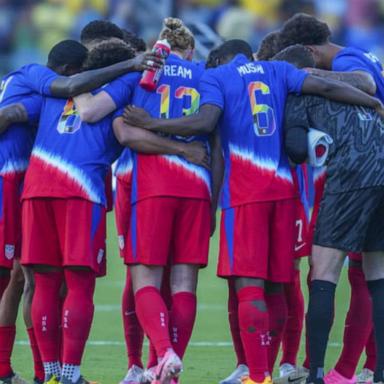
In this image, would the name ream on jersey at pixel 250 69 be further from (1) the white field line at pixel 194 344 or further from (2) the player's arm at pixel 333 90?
(1) the white field line at pixel 194 344

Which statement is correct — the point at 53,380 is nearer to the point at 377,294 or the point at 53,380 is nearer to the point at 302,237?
the point at 302,237

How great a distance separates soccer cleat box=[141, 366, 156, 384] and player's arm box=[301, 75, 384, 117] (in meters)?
1.99

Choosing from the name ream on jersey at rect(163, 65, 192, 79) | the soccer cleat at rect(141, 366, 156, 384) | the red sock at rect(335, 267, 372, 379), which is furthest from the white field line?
the name ream on jersey at rect(163, 65, 192, 79)

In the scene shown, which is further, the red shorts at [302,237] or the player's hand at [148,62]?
the red shorts at [302,237]

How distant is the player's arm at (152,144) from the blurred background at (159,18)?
50.4ft

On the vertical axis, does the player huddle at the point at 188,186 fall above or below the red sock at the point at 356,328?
above

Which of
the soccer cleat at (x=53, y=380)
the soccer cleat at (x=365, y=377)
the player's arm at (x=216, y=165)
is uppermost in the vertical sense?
the player's arm at (x=216, y=165)

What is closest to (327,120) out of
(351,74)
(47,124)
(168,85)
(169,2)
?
(351,74)

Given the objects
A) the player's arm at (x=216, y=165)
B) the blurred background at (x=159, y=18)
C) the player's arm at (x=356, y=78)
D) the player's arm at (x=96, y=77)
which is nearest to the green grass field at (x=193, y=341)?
the player's arm at (x=216, y=165)

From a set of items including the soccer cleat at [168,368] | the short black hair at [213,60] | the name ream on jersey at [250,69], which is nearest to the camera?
the soccer cleat at [168,368]

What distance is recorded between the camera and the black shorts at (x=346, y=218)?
696cm

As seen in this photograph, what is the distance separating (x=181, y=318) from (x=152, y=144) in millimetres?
1082

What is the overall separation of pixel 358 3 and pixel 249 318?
674 inches

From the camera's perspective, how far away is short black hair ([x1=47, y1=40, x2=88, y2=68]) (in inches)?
293
